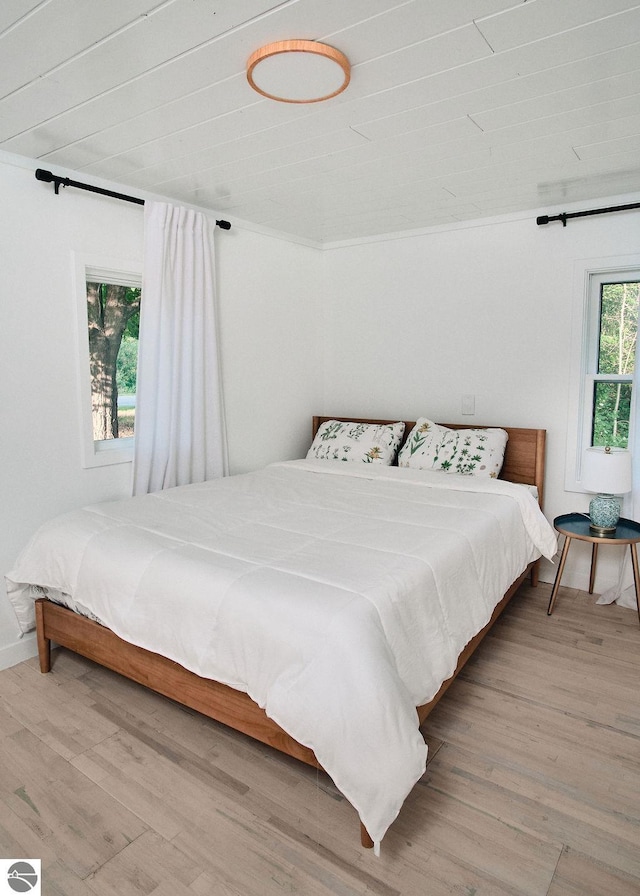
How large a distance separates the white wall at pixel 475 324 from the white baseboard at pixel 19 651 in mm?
2497

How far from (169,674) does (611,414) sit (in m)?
2.75

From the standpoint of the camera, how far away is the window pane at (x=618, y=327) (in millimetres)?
3160

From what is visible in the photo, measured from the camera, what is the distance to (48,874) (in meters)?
1.45

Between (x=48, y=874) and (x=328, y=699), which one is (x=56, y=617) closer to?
(x=48, y=874)

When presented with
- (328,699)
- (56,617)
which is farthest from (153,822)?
(56,617)

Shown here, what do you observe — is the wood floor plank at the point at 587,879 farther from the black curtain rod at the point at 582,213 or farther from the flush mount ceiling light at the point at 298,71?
the black curtain rod at the point at 582,213

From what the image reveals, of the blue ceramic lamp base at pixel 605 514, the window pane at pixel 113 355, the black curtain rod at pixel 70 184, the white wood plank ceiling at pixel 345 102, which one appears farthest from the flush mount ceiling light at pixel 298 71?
the blue ceramic lamp base at pixel 605 514

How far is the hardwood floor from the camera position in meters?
1.45

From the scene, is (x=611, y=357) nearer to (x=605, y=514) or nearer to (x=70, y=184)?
(x=605, y=514)

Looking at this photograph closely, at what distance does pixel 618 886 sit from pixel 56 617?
6.82ft

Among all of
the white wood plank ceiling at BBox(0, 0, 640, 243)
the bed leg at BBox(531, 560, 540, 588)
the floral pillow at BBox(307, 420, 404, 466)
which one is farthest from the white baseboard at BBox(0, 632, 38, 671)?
the bed leg at BBox(531, 560, 540, 588)

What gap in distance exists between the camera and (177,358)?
3.04 meters

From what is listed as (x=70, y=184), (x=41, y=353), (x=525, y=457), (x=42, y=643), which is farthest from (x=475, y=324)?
(x=42, y=643)

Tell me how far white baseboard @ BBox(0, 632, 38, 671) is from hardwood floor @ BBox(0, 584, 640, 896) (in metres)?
0.20
